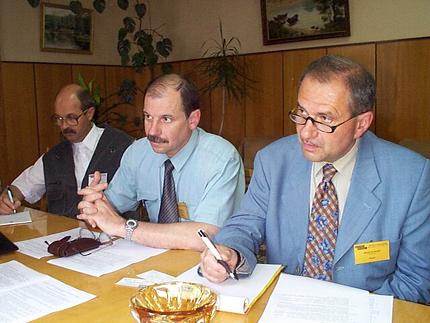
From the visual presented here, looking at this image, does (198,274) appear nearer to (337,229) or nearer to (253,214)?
(253,214)

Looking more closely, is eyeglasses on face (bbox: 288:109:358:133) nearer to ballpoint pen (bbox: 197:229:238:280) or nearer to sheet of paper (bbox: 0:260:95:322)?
ballpoint pen (bbox: 197:229:238:280)

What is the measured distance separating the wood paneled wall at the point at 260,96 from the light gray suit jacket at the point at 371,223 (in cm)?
307

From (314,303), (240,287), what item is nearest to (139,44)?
(240,287)

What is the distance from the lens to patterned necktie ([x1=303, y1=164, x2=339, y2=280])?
1.58 meters

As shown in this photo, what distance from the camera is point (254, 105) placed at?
5.50 metres

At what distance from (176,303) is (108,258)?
1.93 ft

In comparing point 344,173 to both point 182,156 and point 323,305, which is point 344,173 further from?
point 182,156

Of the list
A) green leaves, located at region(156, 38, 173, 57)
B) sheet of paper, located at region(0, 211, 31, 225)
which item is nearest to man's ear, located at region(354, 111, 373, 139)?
sheet of paper, located at region(0, 211, 31, 225)

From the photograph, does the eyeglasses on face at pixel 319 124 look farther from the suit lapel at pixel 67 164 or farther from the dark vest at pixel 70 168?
the suit lapel at pixel 67 164

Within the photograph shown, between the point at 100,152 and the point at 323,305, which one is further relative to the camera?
the point at 100,152

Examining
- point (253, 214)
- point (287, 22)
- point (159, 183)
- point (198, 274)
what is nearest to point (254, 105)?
point (287, 22)

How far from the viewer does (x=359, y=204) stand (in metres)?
1.56

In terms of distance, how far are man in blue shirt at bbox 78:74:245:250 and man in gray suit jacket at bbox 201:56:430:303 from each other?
319 millimetres

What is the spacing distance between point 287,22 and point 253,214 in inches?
152
